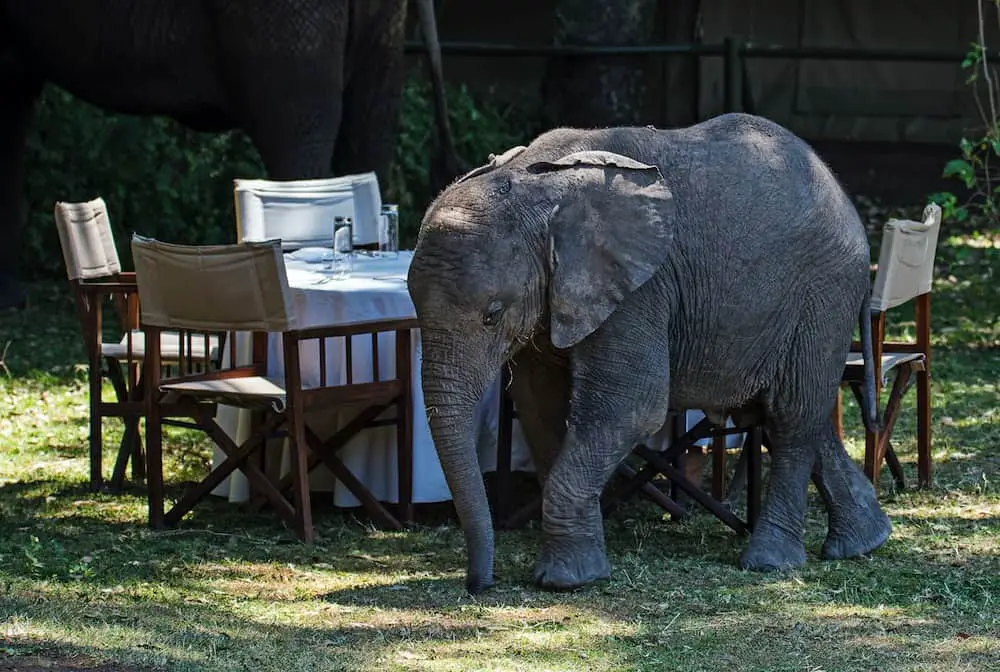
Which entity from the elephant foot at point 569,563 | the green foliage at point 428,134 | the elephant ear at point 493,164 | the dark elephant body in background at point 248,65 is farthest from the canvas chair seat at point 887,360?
the green foliage at point 428,134

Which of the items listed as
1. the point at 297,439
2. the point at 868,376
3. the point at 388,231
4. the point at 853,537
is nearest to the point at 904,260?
the point at 868,376

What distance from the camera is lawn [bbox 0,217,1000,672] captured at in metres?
5.46

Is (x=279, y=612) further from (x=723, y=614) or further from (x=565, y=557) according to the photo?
(x=723, y=614)

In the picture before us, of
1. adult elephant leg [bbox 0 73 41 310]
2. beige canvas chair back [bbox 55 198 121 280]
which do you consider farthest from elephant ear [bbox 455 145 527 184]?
adult elephant leg [bbox 0 73 41 310]

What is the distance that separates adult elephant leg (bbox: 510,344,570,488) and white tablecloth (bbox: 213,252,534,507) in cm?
70

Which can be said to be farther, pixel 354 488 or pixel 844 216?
pixel 354 488

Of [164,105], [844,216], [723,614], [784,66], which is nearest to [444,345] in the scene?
[723,614]

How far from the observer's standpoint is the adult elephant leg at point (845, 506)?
6.88 m

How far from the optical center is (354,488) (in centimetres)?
736

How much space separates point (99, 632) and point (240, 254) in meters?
1.77

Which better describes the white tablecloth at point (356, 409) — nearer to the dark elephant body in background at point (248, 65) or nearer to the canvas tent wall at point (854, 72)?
the dark elephant body in background at point (248, 65)

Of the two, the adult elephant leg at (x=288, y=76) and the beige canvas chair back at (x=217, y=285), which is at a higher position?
the adult elephant leg at (x=288, y=76)

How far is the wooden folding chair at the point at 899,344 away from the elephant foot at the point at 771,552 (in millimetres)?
809

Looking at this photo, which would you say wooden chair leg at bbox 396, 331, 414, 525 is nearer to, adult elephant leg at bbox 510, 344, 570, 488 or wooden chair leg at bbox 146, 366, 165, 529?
adult elephant leg at bbox 510, 344, 570, 488
